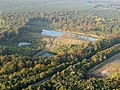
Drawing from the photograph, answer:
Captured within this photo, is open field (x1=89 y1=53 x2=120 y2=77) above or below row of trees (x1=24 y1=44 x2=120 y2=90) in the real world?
below

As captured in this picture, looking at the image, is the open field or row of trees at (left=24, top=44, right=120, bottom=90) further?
the open field

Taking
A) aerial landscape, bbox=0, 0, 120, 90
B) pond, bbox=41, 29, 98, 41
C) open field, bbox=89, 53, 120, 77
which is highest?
aerial landscape, bbox=0, 0, 120, 90

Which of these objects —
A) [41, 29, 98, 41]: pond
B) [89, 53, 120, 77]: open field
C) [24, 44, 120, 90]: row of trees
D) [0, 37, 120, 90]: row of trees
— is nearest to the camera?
[24, 44, 120, 90]: row of trees

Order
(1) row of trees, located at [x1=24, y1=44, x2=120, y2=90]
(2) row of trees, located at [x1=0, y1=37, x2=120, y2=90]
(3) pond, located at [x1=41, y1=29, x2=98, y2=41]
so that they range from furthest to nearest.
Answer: (3) pond, located at [x1=41, y1=29, x2=98, y2=41] < (2) row of trees, located at [x1=0, y1=37, x2=120, y2=90] < (1) row of trees, located at [x1=24, y1=44, x2=120, y2=90]

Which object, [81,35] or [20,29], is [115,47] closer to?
[81,35]

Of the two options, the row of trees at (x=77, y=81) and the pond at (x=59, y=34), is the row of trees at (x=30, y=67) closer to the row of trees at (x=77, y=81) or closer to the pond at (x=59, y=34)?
the row of trees at (x=77, y=81)

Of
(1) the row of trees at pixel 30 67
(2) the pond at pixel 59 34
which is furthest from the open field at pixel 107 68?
(2) the pond at pixel 59 34

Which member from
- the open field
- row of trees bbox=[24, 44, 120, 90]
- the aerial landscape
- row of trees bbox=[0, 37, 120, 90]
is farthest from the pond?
row of trees bbox=[24, 44, 120, 90]

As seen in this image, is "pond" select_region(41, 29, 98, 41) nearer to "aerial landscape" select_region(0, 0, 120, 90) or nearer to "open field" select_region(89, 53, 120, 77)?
"aerial landscape" select_region(0, 0, 120, 90)

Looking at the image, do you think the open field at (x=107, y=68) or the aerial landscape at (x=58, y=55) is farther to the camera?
the open field at (x=107, y=68)
